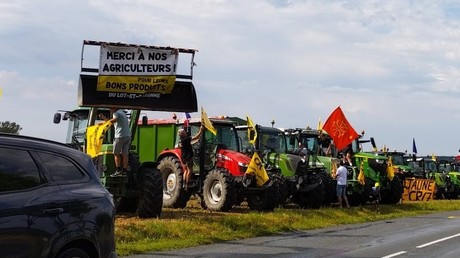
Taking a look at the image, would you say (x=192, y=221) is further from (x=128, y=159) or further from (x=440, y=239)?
(x=440, y=239)

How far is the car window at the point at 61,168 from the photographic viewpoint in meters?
6.27

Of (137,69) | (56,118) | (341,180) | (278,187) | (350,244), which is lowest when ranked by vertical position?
(350,244)

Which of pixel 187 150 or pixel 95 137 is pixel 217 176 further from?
pixel 95 137

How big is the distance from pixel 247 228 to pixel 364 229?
333 cm

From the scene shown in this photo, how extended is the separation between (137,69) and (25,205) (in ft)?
29.7

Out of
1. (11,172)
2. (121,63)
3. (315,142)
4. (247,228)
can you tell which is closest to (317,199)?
(315,142)

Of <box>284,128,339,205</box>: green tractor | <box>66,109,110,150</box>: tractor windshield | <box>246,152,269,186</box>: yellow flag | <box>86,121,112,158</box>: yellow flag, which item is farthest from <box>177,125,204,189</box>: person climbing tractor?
<box>284,128,339,205</box>: green tractor

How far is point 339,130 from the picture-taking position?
2314 centimetres

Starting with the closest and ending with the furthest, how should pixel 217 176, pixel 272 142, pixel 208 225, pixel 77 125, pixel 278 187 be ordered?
pixel 208 225
pixel 77 125
pixel 217 176
pixel 278 187
pixel 272 142

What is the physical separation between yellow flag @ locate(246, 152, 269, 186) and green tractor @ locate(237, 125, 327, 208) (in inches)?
82.8

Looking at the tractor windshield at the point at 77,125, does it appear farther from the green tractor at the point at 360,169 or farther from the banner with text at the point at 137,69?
the green tractor at the point at 360,169

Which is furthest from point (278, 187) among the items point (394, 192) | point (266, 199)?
point (394, 192)

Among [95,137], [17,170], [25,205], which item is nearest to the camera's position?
[25,205]

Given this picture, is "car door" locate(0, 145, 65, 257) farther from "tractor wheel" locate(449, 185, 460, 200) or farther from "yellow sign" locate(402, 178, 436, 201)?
"tractor wheel" locate(449, 185, 460, 200)
